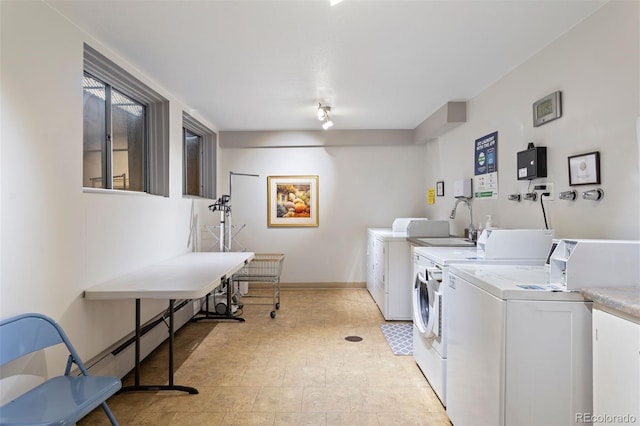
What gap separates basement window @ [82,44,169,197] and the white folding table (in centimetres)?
77

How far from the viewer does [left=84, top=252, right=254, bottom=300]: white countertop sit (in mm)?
2305

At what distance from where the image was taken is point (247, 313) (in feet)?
14.9

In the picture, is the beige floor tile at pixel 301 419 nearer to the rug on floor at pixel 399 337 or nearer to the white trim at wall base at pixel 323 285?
the rug on floor at pixel 399 337

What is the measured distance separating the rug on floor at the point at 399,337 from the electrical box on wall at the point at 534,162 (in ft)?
6.05

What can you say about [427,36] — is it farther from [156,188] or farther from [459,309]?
[156,188]

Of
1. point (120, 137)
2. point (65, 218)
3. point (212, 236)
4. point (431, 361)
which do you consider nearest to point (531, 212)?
point (431, 361)

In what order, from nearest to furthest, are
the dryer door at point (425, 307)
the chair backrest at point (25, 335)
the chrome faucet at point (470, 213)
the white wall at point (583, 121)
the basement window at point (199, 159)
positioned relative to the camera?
the chair backrest at point (25, 335), the white wall at point (583, 121), the dryer door at point (425, 307), the chrome faucet at point (470, 213), the basement window at point (199, 159)

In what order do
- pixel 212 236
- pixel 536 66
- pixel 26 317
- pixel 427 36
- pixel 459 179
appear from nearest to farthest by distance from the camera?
1. pixel 26 317
2. pixel 427 36
3. pixel 536 66
4. pixel 459 179
5. pixel 212 236

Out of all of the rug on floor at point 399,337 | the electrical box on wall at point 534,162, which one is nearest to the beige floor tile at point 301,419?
the rug on floor at point 399,337

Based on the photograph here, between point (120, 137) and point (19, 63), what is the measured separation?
1.35 metres

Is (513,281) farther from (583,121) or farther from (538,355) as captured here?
(583,121)

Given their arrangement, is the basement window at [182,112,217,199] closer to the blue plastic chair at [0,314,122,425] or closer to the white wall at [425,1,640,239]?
the blue plastic chair at [0,314,122,425]

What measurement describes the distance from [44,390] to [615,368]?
2489 mm

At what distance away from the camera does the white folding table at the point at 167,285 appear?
231 cm
